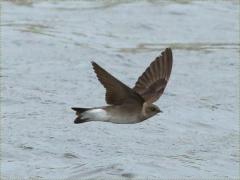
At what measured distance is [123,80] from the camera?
1205 cm

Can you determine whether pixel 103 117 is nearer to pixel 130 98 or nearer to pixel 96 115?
pixel 96 115

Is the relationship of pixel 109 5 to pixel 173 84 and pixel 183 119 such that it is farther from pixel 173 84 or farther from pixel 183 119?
pixel 183 119

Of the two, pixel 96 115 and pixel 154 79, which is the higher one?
pixel 154 79

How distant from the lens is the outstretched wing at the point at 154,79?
7535 mm

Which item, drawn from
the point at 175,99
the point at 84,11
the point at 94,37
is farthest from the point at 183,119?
the point at 84,11

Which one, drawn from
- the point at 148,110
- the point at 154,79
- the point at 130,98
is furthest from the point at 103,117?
the point at 154,79

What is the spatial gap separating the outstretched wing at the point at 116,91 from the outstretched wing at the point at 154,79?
532 mm

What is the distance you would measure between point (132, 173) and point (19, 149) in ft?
3.92

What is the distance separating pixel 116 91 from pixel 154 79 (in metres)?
0.85

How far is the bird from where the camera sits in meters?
6.80

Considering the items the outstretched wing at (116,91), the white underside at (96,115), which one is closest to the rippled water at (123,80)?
→ the white underside at (96,115)

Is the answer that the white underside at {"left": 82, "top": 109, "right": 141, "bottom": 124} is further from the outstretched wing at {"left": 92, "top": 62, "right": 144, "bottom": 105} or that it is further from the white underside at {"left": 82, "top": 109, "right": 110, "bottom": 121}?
the outstretched wing at {"left": 92, "top": 62, "right": 144, "bottom": 105}

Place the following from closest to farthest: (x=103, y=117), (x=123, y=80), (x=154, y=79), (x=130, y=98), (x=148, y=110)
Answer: (x=130, y=98)
(x=103, y=117)
(x=148, y=110)
(x=154, y=79)
(x=123, y=80)

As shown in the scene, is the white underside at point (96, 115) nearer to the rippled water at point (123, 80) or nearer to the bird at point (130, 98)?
the bird at point (130, 98)
